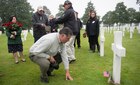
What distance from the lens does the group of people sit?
4.95 meters

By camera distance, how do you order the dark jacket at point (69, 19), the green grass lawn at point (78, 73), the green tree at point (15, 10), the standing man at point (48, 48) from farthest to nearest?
the green tree at point (15, 10) → the dark jacket at point (69, 19) → the green grass lawn at point (78, 73) → the standing man at point (48, 48)

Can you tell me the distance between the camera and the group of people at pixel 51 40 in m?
4.95

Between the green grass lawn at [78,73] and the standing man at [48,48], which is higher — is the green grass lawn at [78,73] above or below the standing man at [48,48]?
below

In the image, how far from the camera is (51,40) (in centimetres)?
493

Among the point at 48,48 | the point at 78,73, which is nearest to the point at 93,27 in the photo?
the point at 78,73

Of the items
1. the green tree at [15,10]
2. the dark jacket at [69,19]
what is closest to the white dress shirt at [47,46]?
the dark jacket at [69,19]

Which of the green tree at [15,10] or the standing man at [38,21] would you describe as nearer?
the standing man at [38,21]

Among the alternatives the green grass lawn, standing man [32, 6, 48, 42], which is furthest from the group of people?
the green grass lawn

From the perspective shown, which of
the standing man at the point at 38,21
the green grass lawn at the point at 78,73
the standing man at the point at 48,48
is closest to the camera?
the standing man at the point at 48,48

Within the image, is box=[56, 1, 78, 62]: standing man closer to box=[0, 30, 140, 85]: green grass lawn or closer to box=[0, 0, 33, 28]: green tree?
box=[0, 30, 140, 85]: green grass lawn

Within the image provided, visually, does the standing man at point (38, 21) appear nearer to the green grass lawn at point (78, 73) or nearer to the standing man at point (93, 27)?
the green grass lawn at point (78, 73)

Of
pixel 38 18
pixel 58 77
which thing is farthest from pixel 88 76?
pixel 38 18

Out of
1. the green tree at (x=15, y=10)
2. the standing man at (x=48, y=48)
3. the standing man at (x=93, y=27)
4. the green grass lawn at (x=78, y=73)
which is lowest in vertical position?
the green grass lawn at (x=78, y=73)

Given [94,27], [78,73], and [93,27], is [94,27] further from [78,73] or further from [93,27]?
[78,73]
